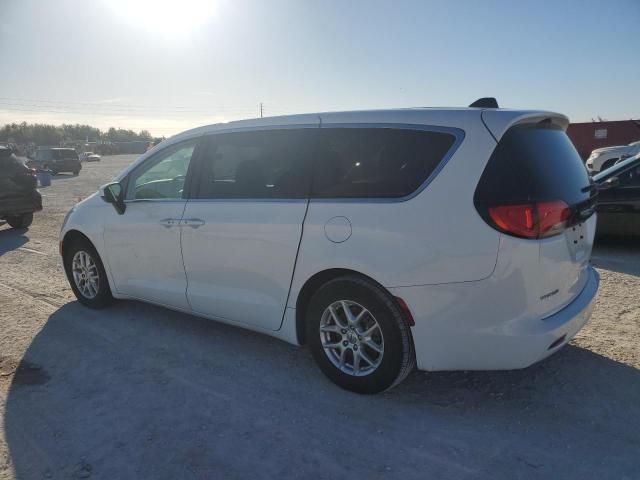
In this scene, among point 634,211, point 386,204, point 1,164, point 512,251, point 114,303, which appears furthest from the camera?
point 1,164

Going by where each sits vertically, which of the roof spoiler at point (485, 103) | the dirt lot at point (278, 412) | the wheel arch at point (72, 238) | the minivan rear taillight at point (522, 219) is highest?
the roof spoiler at point (485, 103)

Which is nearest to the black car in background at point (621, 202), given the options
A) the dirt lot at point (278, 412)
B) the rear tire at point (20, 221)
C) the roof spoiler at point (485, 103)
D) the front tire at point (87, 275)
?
the dirt lot at point (278, 412)

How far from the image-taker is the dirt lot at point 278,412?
2477mm

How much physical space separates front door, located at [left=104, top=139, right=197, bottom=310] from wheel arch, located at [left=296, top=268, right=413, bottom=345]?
117 cm

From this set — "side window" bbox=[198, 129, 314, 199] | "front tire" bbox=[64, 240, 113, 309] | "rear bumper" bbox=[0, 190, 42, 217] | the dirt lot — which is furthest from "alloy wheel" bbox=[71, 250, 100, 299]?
"rear bumper" bbox=[0, 190, 42, 217]

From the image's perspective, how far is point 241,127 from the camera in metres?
3.77

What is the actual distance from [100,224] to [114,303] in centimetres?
91

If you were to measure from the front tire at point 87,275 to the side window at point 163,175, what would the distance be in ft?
2.74

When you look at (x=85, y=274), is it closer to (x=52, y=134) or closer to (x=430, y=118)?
(x=430, y=118)

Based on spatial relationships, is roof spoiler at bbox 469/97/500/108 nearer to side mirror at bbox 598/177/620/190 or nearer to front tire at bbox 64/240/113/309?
front tire at bbox 64/240/113/309

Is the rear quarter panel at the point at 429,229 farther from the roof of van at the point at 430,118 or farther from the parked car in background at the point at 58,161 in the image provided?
the parked car in background at the point at 58,161

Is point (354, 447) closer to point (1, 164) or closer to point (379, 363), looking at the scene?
point (379, 363)

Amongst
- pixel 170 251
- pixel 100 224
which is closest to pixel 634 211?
pixel 170 251

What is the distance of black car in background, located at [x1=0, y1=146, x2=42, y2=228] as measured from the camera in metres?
9.20
